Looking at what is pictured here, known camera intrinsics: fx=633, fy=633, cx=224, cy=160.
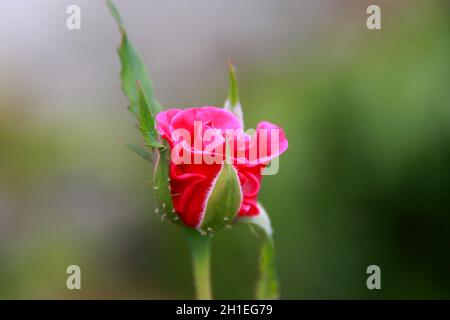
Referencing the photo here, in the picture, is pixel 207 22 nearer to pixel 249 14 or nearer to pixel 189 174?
pixel 249 14

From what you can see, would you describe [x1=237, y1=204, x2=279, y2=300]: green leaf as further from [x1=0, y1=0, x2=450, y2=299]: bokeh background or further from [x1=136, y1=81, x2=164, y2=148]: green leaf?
[x1=0, y1=0, x2=450, y2=299]: bokeh background

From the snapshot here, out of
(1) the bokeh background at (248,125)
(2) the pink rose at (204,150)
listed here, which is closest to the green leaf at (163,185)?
(2) the pink rose at (204,150)

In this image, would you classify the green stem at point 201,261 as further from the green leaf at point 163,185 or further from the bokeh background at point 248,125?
the bokeh background at point 248,125

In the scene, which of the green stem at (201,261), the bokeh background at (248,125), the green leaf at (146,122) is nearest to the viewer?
the green leaf at (146,122)

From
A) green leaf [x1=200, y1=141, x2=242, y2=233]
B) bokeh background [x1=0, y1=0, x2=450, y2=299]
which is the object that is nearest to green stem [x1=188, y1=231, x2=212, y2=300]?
green leaf [x1=200, y1=141, x2=242, y2=233]

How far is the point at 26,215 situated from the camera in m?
1.56

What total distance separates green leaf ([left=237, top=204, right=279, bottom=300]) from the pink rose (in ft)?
0.23

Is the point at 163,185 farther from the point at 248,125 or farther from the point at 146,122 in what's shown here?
the point at 248,125

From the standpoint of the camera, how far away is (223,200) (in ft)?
1.89

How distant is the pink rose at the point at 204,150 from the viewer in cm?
55

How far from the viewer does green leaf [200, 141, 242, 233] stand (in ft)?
1.83

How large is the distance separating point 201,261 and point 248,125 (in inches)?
32.3

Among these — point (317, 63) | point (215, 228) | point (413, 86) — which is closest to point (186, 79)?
point (317, 63)

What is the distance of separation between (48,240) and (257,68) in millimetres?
703
